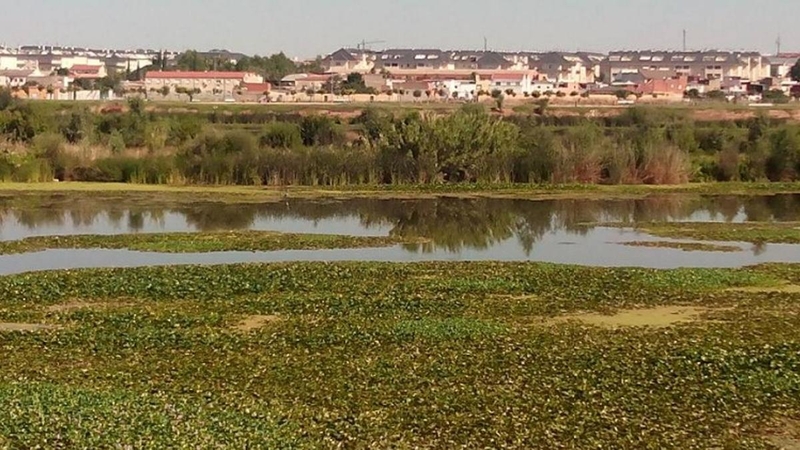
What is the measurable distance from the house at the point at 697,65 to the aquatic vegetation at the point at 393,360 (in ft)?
528

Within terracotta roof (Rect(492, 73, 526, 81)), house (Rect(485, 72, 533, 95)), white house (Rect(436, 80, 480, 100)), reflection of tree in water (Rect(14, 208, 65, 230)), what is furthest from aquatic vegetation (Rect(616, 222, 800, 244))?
terracotta roof (Rect(492, 73, 526, 81))

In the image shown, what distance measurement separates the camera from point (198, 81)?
118375 millimetres

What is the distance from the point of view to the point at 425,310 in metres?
17.0

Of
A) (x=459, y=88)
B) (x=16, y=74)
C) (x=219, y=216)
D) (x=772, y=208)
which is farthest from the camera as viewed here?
(x=16, y=74)

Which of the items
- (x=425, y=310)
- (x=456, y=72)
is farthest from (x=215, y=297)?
(x=456, y=72)

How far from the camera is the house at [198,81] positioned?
382 feet

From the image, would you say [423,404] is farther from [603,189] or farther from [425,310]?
[603,189]

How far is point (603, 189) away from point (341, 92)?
2985 inches

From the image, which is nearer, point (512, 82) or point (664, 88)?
point (664, 88)

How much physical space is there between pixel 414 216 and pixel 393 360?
17.2m

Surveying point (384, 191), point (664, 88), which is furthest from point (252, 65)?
point (384, 191)

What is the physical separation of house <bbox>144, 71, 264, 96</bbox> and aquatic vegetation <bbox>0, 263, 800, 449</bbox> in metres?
98.2

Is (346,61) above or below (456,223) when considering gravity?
above

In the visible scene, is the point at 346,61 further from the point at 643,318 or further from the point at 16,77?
the point at 643,318
